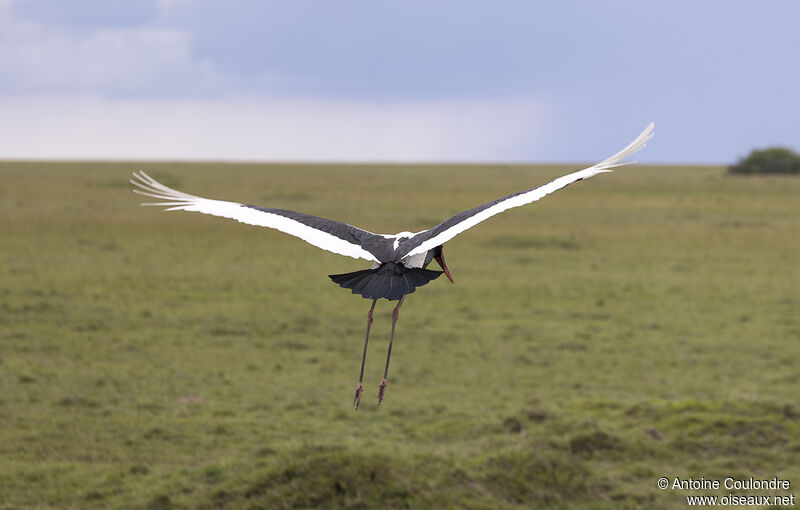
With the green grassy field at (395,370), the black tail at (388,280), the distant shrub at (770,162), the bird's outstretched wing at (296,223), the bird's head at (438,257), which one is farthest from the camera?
the distant shrub at (770,162)

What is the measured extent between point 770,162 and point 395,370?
273 feet

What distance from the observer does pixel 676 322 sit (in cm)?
2652

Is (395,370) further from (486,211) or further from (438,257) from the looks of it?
(486,211)

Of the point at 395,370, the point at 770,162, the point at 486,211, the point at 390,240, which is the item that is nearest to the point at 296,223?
the point at 390,240

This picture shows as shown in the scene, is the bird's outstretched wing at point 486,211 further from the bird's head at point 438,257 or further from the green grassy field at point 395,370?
the green grassy field at point 395,370

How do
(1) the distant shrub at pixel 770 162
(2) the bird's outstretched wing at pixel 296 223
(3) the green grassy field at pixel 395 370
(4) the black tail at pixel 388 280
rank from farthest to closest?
(1) the distant shrub at pixel 770 162 < (3) the green grassy field at pixel 395 370 < (2) the bird's outstretched wing at pixel 296 223 < (4) the black tail at pixel 388 280

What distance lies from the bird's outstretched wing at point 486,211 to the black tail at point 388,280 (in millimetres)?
109

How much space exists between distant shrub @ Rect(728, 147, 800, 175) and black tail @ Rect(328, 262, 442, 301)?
96038 millimetres

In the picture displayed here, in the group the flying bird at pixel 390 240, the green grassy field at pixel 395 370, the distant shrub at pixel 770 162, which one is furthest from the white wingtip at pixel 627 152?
the distant shrub at pixel 770 162

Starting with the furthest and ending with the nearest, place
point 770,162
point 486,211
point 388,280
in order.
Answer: point 770,162 → point 486,211 → point 388,280

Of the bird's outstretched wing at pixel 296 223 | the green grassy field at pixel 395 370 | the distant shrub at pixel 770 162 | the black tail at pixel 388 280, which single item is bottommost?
the green grassy field at pixel 395 370

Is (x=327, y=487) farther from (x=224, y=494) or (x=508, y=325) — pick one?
(x=508, y=325)

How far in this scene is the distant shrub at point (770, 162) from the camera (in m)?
95.1

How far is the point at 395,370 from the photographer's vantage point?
21.2 meters
